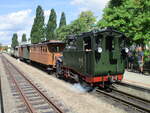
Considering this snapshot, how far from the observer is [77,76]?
492 inches

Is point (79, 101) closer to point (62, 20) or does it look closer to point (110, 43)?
point (110, 43)

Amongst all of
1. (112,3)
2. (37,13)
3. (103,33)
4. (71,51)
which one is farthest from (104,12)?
(37,13)

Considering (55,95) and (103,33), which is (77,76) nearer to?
(55,95)

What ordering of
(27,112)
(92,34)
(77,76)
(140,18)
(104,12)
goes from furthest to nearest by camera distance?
(104,12) < (140,18) < (77,76) < (92,34) < (27,112)

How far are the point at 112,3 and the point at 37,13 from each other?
49.3 m

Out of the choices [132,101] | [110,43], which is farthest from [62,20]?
[132,101]

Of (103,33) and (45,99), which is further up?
(103,33)

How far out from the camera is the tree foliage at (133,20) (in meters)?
17.5

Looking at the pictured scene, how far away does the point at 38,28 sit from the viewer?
236ft

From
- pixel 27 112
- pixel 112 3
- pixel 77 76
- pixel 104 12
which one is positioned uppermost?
pixel 112 3

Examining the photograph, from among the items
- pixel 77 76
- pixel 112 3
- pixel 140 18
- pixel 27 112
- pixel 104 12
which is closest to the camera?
pixel 27 112

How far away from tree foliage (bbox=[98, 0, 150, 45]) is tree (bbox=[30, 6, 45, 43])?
168ft

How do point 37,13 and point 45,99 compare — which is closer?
point 45,99

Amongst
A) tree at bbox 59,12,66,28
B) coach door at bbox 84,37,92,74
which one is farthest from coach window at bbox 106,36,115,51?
tree at bbox 59,12,66,28
